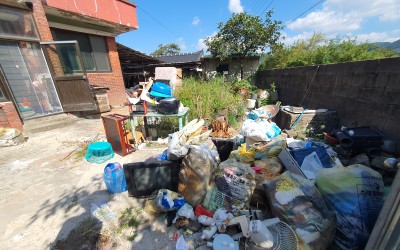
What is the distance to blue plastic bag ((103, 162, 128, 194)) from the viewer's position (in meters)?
2.31

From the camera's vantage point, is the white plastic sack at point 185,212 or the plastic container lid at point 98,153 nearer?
the white plastic sack at point 185,212

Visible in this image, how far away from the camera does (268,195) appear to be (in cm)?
177

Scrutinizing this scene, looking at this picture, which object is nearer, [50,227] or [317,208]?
[317,208]

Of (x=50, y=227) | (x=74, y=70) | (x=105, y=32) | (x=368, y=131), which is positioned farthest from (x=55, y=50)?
(x=368, y=131)

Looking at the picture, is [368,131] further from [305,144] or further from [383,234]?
[383,234]

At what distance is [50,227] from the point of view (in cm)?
191

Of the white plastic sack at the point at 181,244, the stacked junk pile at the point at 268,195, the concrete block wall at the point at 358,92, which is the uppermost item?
the concrete block wall at the point at 358,92

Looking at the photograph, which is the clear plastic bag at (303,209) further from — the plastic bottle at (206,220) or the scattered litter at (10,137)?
the scattered litter at (10,137)

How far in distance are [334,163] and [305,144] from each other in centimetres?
54

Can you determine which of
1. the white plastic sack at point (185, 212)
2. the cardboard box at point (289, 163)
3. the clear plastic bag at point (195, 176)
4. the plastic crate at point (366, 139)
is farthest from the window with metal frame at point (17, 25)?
the plastic crate at point (366, 139)

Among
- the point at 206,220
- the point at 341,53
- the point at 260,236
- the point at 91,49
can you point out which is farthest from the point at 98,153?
the point at 341,53

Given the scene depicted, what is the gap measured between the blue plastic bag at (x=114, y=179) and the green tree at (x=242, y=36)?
9083 mm

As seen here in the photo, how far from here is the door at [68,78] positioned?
493 cm

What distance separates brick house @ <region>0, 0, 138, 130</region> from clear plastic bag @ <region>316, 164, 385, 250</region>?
622 centimetres
